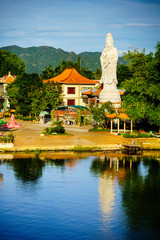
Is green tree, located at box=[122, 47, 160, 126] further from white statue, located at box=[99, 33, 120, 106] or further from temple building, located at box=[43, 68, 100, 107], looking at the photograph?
temple building, located at box=[43, 68, 100, 107]

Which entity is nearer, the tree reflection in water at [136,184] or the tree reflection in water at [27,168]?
the tree reflection in water at [136,184]

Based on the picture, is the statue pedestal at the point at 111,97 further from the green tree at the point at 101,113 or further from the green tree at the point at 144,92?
the green tree at the point at 144,92

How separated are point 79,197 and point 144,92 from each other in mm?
30402

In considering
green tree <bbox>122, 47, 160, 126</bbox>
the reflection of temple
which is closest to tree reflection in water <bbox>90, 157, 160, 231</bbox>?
the reflection of temple

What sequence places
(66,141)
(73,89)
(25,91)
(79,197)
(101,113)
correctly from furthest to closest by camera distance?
(73,89) < (25,91) < (101,113) < (66,141) < (79,197)

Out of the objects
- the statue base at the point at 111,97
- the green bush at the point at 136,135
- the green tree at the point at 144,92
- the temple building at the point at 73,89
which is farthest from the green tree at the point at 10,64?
the green bush at the point at 136,135

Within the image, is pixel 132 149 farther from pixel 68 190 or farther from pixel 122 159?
pixel 68 190

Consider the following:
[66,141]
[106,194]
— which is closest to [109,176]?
[106,194]

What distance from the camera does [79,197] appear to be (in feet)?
125

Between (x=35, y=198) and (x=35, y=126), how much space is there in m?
39.8

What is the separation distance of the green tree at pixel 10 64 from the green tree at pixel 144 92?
3312 inches

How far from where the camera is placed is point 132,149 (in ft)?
190

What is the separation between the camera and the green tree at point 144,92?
63188mm

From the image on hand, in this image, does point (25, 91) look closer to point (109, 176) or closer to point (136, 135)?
point (136, 135)
